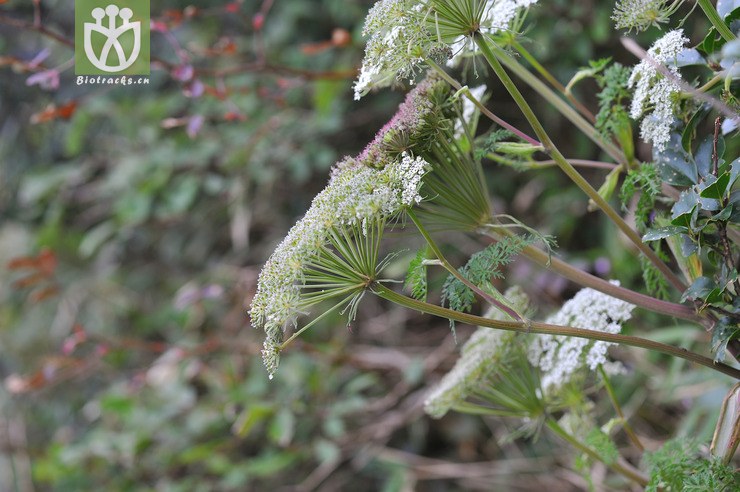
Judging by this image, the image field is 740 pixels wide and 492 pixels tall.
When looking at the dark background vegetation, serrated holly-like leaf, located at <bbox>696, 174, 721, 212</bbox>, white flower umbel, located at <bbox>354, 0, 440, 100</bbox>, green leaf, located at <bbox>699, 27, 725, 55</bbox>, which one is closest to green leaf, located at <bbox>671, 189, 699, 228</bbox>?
serrated holly-like leaf, located at <bbox>696, 174, 721, 212</bbox>

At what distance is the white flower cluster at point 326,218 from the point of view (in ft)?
1.64

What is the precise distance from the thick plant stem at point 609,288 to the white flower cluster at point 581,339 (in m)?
0.03

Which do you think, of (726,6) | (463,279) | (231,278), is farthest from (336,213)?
(231,278)

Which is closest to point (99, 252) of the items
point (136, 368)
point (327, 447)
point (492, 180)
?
point (136, 368)

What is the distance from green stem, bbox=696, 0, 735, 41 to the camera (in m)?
0.49

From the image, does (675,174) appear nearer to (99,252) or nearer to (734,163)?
(734,163)

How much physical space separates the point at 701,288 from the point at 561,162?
14cm

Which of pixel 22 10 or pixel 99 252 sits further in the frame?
pixel 99 252

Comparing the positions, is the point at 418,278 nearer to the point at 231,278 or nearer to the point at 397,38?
the point at 397,38

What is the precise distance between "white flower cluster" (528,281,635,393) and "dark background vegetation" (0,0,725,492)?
0.75m

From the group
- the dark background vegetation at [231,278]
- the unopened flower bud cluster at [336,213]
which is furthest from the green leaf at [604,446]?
the dark background vegetation at [231,278]

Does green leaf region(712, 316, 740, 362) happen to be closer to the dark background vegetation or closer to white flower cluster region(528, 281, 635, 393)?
white flower cluster region(528, 281, 635, 393)

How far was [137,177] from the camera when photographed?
1889 mm

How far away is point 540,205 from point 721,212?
1.35 metres
